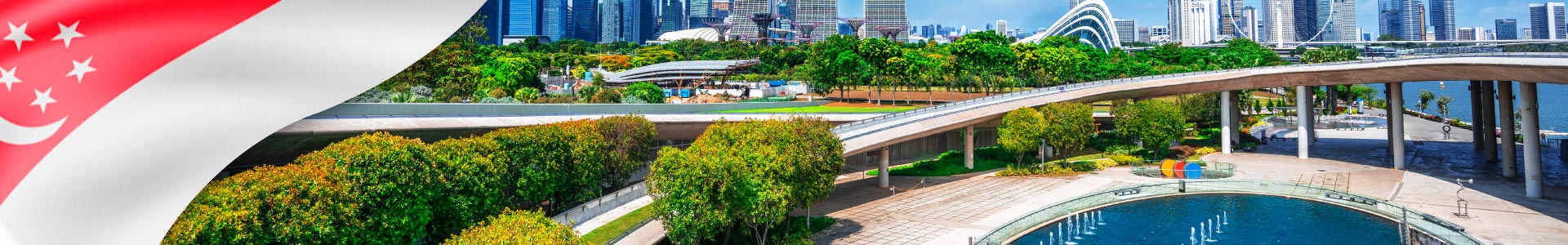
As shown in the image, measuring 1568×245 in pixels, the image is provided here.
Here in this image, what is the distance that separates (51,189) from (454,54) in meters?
39.8

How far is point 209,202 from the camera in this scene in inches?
743

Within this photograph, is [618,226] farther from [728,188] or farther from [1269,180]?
[1269,180]

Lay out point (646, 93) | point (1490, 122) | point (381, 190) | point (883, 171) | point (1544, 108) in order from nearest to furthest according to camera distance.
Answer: point (381, 190) < point (883, 171) < point (1490, 122) < point (646, 93) < point (1544, 108)

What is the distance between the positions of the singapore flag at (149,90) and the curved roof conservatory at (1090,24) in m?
180

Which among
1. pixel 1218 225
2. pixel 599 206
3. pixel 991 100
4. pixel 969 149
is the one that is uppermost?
pixel 991 100

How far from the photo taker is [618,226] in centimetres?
2884

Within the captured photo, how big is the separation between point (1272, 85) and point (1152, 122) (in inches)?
350

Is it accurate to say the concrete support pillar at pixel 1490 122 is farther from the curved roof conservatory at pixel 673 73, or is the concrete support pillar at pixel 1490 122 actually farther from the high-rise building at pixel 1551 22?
the high-rise building at pixel 1551 22

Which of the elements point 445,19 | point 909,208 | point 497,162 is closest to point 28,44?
point 445,19

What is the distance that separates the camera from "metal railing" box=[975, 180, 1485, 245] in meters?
29.4

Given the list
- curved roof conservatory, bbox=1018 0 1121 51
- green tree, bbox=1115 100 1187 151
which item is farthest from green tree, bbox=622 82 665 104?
curved roof conservatory, bbox=1018 0 1121 51

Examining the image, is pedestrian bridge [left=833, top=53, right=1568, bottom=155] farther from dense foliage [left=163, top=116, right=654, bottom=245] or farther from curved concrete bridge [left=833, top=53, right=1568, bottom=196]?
dense foliage [left=163, top=116, right=654, bottom=245]

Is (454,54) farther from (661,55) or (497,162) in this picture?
(661,55)

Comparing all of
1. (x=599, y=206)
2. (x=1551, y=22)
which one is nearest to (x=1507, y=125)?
(x=599, y=206)
